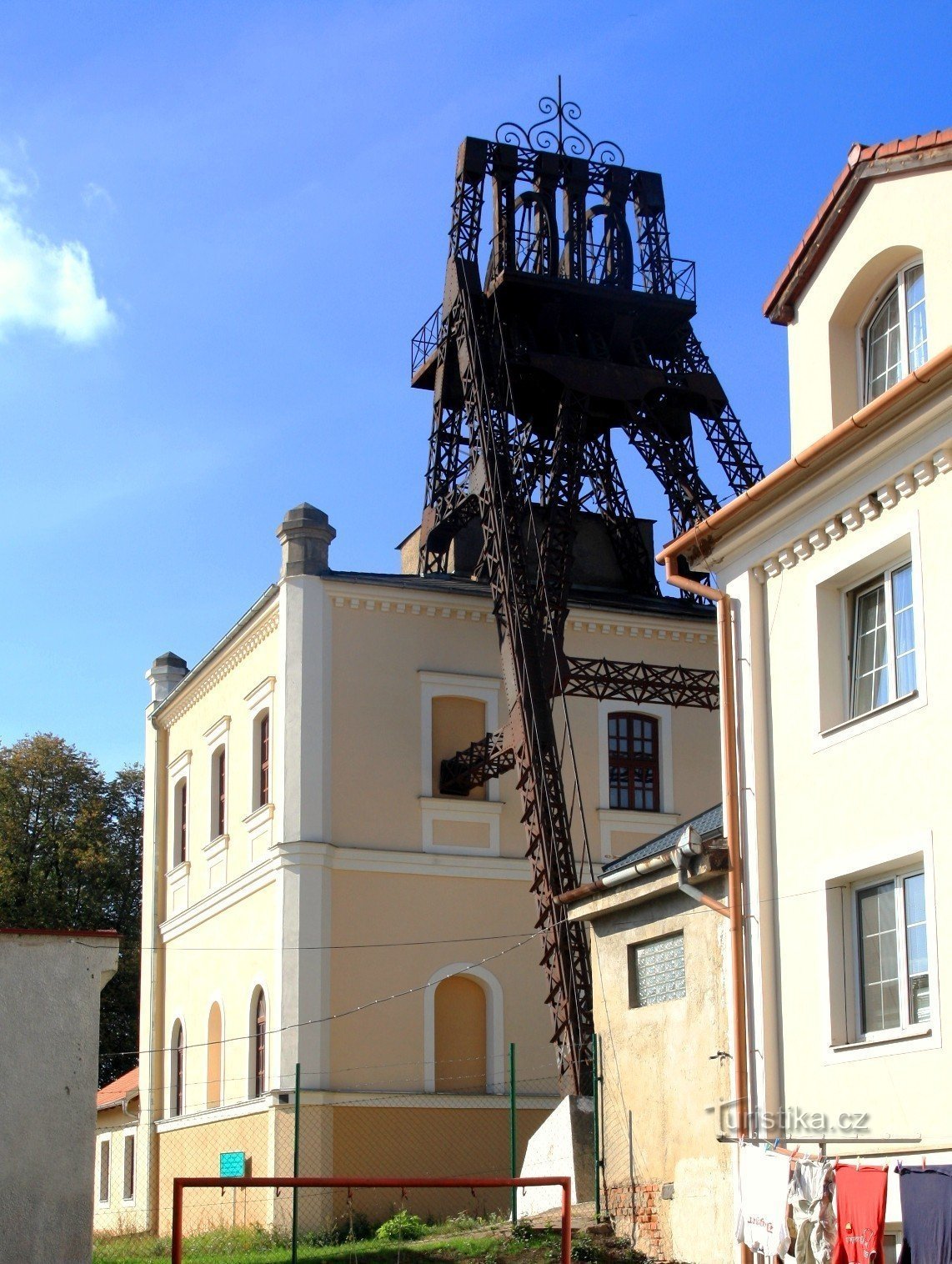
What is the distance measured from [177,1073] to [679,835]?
19.0 m

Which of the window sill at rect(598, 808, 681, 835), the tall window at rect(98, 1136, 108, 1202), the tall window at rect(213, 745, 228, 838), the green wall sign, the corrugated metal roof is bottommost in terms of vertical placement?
the tall window at rect(98, 1136, 108, 1202)

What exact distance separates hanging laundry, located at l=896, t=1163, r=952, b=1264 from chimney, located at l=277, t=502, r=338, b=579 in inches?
707

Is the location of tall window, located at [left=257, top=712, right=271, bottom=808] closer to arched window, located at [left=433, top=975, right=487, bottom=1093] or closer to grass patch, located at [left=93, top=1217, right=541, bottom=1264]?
arched window, located at [left=433, top=975, right=487, bottom=1093]

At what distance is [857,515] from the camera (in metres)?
14.9

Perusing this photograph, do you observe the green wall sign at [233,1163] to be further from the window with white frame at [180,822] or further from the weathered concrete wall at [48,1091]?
the weathered concrete wall at [48,1091]

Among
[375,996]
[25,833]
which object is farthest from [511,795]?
[25,833]

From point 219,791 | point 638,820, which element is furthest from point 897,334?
point 219,791

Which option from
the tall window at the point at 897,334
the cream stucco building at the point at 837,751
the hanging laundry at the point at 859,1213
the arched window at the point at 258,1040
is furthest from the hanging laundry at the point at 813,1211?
the arched window at the point at 258,1040

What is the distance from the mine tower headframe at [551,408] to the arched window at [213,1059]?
657 cm

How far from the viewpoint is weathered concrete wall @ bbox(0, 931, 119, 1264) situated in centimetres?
1393

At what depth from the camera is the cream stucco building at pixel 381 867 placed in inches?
1088

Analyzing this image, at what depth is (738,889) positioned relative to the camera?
16.0 metres

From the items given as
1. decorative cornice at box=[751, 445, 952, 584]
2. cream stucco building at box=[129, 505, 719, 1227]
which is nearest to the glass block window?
decorative cornice at box=[751, 445, 952, 584]

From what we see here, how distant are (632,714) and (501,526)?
5.65 meters
